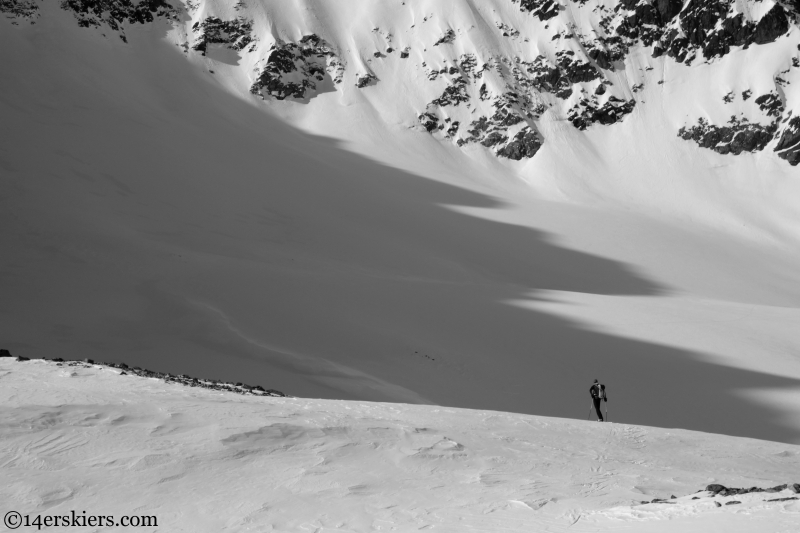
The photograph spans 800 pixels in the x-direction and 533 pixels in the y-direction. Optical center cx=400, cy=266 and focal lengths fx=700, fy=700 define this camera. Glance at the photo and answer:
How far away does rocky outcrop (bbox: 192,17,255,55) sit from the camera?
69750 millimetres

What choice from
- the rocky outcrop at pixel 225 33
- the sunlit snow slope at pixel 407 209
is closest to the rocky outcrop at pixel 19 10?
the sunlit snow slope at pixel 407 209

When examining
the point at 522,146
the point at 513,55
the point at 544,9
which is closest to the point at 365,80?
the point at 513,55

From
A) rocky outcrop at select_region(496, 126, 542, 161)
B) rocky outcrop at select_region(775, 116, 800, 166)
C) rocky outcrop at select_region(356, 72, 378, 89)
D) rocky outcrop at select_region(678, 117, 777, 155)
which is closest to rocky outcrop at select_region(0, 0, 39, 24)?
rocky outcrop at select_region(356, 72, 378, 89)

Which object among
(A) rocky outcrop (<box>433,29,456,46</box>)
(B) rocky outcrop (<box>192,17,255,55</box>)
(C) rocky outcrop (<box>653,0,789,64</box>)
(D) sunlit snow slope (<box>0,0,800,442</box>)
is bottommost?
(D) sunlit snow slope (<box>0,0,800,442</box>)

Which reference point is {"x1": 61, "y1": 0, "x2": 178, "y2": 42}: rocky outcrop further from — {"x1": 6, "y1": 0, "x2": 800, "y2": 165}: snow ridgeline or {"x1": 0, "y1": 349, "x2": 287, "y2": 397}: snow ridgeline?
{"x1": 0, "y1": 349, "x2": 287, "y2": 397}: snow ridgeline

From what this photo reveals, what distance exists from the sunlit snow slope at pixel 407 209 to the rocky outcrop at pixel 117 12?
1.66 ft

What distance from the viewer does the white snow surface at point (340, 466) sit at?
589cm

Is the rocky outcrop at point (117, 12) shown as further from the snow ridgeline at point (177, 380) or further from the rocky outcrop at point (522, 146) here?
the snow ridgeline at point (177, 380)

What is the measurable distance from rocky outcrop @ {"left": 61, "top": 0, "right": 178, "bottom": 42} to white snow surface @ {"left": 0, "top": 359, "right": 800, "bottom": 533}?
60.3 m

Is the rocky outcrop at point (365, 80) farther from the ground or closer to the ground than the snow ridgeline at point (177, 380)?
farther from the ground

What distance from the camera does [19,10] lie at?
55.9m

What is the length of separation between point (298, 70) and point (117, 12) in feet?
57.3

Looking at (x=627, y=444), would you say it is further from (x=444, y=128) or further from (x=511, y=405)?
(x=444, y=128)

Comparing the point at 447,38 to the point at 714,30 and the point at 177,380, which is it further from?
the point at 177,380
